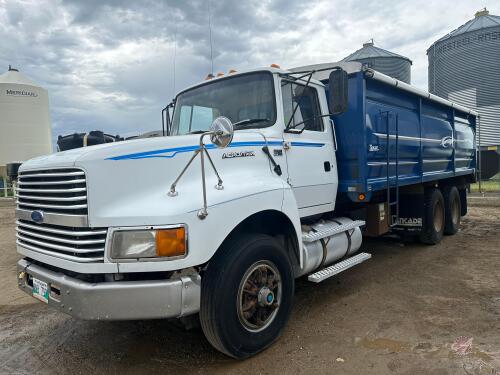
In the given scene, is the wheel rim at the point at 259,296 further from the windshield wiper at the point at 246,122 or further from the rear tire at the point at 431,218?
the rear tire at the point at 431,218

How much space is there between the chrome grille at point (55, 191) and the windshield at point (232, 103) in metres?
1.68

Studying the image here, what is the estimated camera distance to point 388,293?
15.1 feet

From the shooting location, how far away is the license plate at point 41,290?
291cm

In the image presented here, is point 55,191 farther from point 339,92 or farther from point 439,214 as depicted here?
point 439,214

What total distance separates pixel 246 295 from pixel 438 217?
549 centimetres

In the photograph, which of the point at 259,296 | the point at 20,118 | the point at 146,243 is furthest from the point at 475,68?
the point at 20,118

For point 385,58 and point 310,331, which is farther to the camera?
point 385,58

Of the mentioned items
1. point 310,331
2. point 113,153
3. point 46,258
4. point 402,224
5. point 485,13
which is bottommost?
point 310,331

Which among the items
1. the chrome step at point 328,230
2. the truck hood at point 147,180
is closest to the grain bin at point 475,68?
the chrome step at point 328,230

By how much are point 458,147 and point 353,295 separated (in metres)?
5.16

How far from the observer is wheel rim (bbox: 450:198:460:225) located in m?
7.94

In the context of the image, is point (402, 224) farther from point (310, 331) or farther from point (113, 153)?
point (113, 153)

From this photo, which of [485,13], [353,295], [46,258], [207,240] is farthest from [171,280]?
[485,13]

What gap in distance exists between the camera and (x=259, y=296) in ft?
10.5
